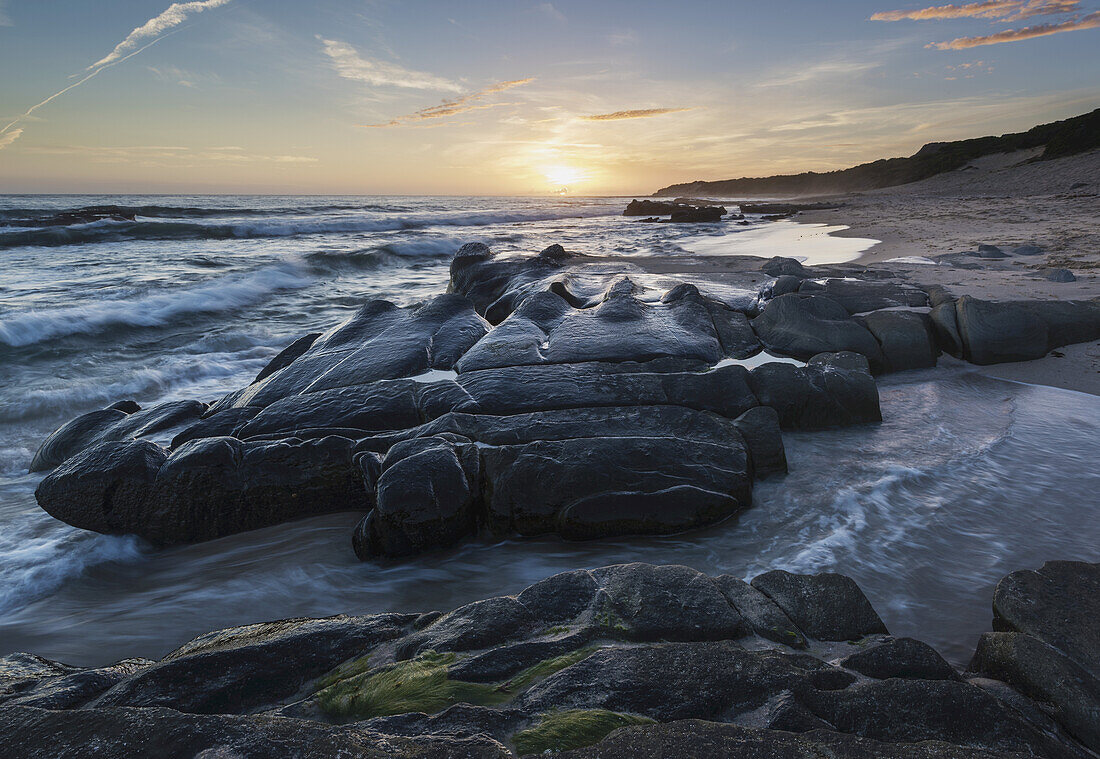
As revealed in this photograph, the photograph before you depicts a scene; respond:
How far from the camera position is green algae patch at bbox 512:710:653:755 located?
4.66 ft

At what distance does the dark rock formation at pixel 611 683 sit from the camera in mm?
1371

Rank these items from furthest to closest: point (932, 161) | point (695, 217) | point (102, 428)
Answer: point (932, 161) → point (695, 217) → point (102, 428)

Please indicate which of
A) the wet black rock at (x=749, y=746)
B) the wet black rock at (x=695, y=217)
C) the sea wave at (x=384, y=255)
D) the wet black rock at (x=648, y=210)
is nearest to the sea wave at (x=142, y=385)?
the wet black rock at (x=749, y=746)

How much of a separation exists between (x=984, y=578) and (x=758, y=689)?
203 centimetres

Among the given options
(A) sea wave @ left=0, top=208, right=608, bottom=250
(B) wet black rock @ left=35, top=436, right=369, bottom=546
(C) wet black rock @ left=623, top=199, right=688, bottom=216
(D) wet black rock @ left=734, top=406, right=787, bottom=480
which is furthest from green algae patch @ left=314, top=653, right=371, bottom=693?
(C) wet black rock @ left=623, top=199, right=688, bottom=216

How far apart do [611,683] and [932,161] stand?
6097 centimetres

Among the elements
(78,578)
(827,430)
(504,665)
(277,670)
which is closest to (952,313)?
(827,430)

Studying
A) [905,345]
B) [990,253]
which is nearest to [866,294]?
[905,345]

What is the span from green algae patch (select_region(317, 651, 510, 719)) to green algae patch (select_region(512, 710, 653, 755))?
211 millimetres

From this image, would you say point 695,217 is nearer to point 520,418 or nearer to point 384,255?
point 384,255

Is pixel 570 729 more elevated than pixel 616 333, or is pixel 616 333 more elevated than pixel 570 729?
pixel 616 333

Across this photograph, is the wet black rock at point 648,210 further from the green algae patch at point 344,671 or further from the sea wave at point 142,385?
the green algae patch at point 344,671

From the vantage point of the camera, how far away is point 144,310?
32.6 ft

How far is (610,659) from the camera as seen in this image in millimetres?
1749
